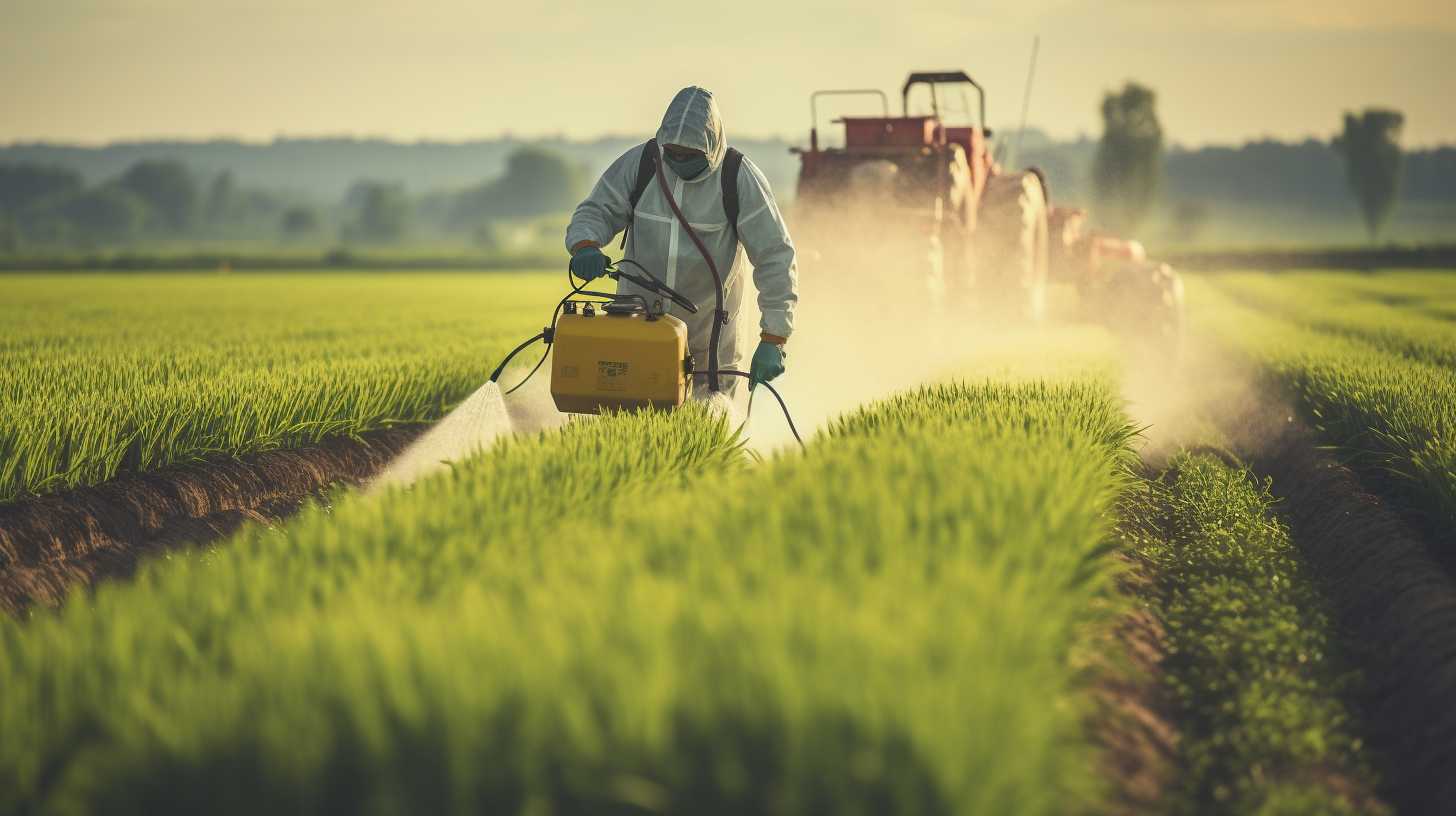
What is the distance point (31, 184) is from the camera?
168 m

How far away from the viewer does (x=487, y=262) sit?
58.2 metres

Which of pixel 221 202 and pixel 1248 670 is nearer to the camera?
pixel 1248 670

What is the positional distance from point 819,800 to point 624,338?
3.80 meters

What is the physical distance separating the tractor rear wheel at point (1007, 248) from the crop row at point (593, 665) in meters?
7.03

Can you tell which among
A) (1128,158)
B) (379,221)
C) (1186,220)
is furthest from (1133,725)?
(379,221)

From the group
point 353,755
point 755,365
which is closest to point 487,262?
point 755,365

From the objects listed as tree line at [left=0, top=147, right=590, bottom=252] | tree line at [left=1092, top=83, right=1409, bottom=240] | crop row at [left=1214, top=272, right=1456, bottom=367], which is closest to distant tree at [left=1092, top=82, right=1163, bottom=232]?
tree line at [left=1092, top=83, right=1409, bottom=240]

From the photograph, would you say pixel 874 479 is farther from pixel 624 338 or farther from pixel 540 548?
pixel 624 338

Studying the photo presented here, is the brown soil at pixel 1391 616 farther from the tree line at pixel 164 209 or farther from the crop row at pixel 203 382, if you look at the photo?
the tree line at pixel 164 209

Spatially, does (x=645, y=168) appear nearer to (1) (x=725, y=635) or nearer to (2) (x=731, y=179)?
(2) (x=731, y=179)

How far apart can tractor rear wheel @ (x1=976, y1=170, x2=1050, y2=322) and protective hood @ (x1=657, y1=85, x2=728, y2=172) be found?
5.28 metres

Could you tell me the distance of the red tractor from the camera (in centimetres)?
962

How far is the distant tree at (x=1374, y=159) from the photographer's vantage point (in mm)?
84562

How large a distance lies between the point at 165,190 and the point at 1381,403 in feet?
655
